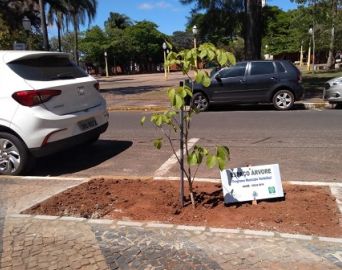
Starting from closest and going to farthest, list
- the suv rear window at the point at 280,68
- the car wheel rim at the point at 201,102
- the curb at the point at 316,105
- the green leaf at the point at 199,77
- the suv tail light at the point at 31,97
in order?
the green leaf at the point at 199,77 < the suv tail light at the point at 31,97 < the suv rear window at the point at 280,68 < the car wheel rim at the point at 201,102 < the curb at the point at 316,105

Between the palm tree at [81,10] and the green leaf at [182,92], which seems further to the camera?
the palm tree at [81,10]

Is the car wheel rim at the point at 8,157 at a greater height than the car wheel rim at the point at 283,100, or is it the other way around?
the car wheel rim at the point at 8,157

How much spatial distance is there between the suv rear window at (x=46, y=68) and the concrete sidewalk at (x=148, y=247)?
109 inches

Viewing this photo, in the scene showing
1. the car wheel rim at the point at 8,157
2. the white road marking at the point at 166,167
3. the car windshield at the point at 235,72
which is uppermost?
the car windshield at the point at 235,72

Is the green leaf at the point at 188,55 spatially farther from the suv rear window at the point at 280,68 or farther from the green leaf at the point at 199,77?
the suv rear window at the point at 280,68

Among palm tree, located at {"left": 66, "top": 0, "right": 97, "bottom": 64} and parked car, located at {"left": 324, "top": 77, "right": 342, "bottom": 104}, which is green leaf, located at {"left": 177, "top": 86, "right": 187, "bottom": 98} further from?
palm tree, located at {"left": 66, "top": 0, "right": 97, "bottom": 64}

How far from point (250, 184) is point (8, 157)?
387cm

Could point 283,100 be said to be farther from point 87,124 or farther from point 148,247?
point 148,247

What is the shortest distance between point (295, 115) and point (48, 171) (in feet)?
25.1

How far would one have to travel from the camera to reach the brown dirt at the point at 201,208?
454cm

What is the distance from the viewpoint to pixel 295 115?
12875mm

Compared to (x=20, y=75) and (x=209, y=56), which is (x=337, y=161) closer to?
(x=209, y=56)

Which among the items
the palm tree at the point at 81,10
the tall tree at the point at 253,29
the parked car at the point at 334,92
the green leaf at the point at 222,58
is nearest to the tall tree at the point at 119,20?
the palm tree at the point at 81,10

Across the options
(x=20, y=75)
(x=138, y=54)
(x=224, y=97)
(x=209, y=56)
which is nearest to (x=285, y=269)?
(x=209, y=56)
